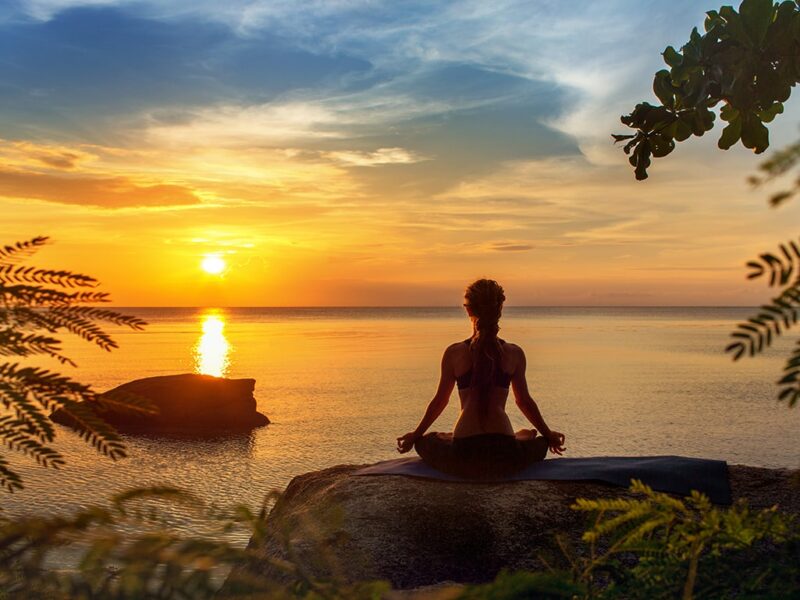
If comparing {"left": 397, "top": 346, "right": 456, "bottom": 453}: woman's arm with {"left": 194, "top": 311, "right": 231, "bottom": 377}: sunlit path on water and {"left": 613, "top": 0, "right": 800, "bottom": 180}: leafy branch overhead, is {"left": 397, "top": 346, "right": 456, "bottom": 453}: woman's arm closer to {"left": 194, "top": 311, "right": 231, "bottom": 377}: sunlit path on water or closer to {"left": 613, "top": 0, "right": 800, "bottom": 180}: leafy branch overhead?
{"left": 613, "top": 0, "right": 800, "bottom": 180}: leafy branch overhead

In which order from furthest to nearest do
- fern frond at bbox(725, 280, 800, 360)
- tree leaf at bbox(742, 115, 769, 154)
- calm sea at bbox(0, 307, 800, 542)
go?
calm sea at bbox(0, 307, 800, 542)
tree leaf at bbox(742, 115, 769, 154)
fern frond at bbox(725, 280, 800, 360)

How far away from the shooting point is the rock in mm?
24359

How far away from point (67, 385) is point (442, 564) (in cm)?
543

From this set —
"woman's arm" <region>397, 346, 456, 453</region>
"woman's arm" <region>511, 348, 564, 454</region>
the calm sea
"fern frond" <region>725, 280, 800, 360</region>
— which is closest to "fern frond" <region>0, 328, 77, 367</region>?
"fern frond" <region>725, 280, 800, 360</region>

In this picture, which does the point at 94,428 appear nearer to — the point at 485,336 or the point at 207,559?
the point at 207,559

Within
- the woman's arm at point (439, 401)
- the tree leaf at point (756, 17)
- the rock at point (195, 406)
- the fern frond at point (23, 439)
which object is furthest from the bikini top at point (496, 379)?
the rock at point (195, 406)

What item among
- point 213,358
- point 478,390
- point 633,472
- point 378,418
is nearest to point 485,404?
point 478,390

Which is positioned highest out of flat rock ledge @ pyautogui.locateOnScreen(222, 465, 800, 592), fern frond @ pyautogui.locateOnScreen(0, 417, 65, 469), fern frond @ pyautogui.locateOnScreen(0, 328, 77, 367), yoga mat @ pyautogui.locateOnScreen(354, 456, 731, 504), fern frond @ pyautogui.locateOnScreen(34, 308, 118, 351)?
fern frond @ pyautogui.locateOnScreen(34, 308, 118, 351)

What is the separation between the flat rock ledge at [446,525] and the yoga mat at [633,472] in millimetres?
116

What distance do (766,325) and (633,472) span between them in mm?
6947

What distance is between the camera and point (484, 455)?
7887mm

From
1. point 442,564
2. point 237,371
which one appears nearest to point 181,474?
point 442,564

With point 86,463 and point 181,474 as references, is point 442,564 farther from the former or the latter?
point 86,463

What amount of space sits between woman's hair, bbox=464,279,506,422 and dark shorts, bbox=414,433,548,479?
46 centimetres
